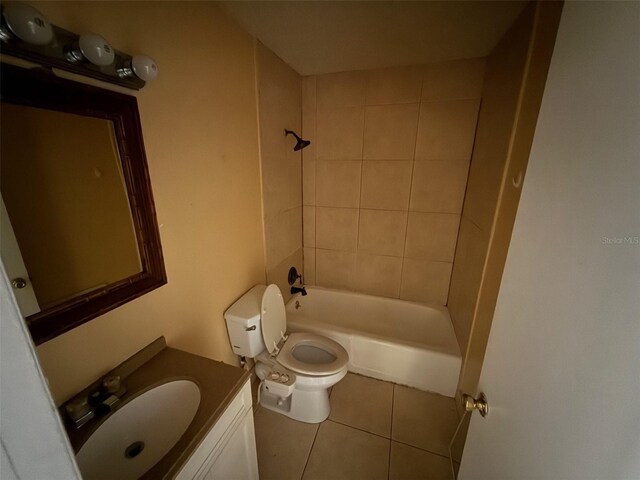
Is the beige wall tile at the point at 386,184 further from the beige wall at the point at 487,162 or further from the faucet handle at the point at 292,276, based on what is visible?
the faucet handle at the point at 292,276

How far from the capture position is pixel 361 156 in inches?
81.4

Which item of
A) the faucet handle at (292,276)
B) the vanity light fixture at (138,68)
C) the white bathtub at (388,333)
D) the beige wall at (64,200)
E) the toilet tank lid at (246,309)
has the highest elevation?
the vanity light fixture at (138,68)

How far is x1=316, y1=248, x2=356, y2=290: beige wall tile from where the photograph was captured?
7.78ft

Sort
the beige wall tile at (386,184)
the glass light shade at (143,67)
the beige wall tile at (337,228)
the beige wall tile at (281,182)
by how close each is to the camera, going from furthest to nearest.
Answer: the beige wall tile at (337,228) → the beige wall tile at (386,184) → the beige wall tile at (281,182) → the glass light shade at (143,67)

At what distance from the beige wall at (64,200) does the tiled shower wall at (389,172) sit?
5.06ft

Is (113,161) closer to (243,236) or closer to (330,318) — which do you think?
(243,236)

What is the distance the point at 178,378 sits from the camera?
916 mm

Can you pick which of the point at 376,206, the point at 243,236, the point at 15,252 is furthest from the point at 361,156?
the point at 15,252

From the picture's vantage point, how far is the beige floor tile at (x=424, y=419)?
1484 mm

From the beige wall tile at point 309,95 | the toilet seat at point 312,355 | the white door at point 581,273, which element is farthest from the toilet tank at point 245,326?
the beige wall tile at point 309,95

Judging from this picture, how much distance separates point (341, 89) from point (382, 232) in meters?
1.17

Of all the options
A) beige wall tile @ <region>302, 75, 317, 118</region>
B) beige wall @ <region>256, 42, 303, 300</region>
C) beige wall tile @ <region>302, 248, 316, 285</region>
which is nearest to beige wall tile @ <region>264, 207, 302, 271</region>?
beige wall @ <region>256, 42, 303, 300</region>

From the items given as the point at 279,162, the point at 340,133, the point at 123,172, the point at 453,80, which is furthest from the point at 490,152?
the point at 123,172

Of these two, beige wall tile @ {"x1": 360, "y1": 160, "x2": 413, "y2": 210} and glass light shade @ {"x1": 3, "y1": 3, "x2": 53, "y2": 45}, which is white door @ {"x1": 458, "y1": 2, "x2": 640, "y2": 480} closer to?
glass light shade @ {"x1": 3, "y1": 3, "x2": 53, "y2": 45}
